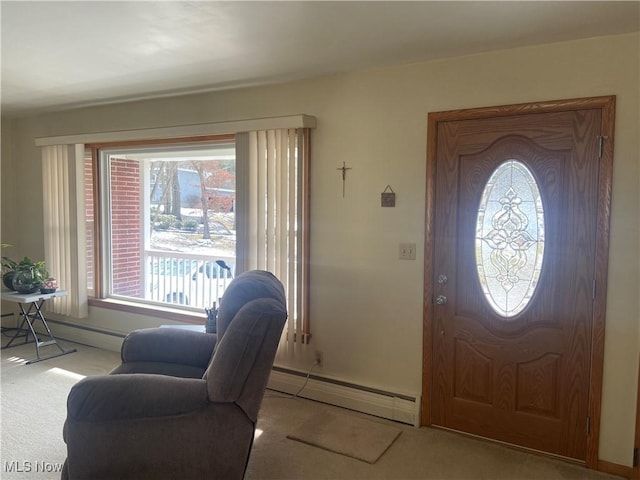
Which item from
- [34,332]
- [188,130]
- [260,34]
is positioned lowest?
[34,332]

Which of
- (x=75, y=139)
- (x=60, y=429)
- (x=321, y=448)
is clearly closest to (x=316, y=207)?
(x=321, y=448)

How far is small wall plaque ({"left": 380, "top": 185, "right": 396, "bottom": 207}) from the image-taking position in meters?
3.17

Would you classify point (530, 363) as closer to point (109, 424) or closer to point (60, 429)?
point (109, 424)

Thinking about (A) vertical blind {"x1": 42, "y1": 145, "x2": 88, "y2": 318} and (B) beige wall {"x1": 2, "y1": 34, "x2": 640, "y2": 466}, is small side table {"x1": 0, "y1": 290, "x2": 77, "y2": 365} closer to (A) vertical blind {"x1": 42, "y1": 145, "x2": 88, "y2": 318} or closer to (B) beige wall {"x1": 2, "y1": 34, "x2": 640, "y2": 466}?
(A) vertical blind {"x1": 42, "y1": 145, "x2": 88, "y2": 318}

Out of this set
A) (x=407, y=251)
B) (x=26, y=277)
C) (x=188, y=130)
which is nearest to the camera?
(x=407, y=251)

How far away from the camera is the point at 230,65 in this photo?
3168 millimetres

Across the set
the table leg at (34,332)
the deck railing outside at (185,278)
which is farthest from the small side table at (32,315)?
the deck railing outside at (185,278)

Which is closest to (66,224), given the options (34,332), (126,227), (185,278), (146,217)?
(126,227)

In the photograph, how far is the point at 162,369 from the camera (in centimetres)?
265

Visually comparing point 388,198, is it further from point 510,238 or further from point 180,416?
point 180,416

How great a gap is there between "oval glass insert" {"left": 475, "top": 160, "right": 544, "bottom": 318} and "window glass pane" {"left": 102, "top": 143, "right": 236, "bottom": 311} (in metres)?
2.37

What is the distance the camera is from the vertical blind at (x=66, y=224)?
4.71m

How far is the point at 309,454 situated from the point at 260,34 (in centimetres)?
234

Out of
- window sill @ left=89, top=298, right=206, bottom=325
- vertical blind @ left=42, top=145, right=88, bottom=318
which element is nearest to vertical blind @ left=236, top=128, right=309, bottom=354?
window sill @ left=89, top=298, right=206, bottom=325
